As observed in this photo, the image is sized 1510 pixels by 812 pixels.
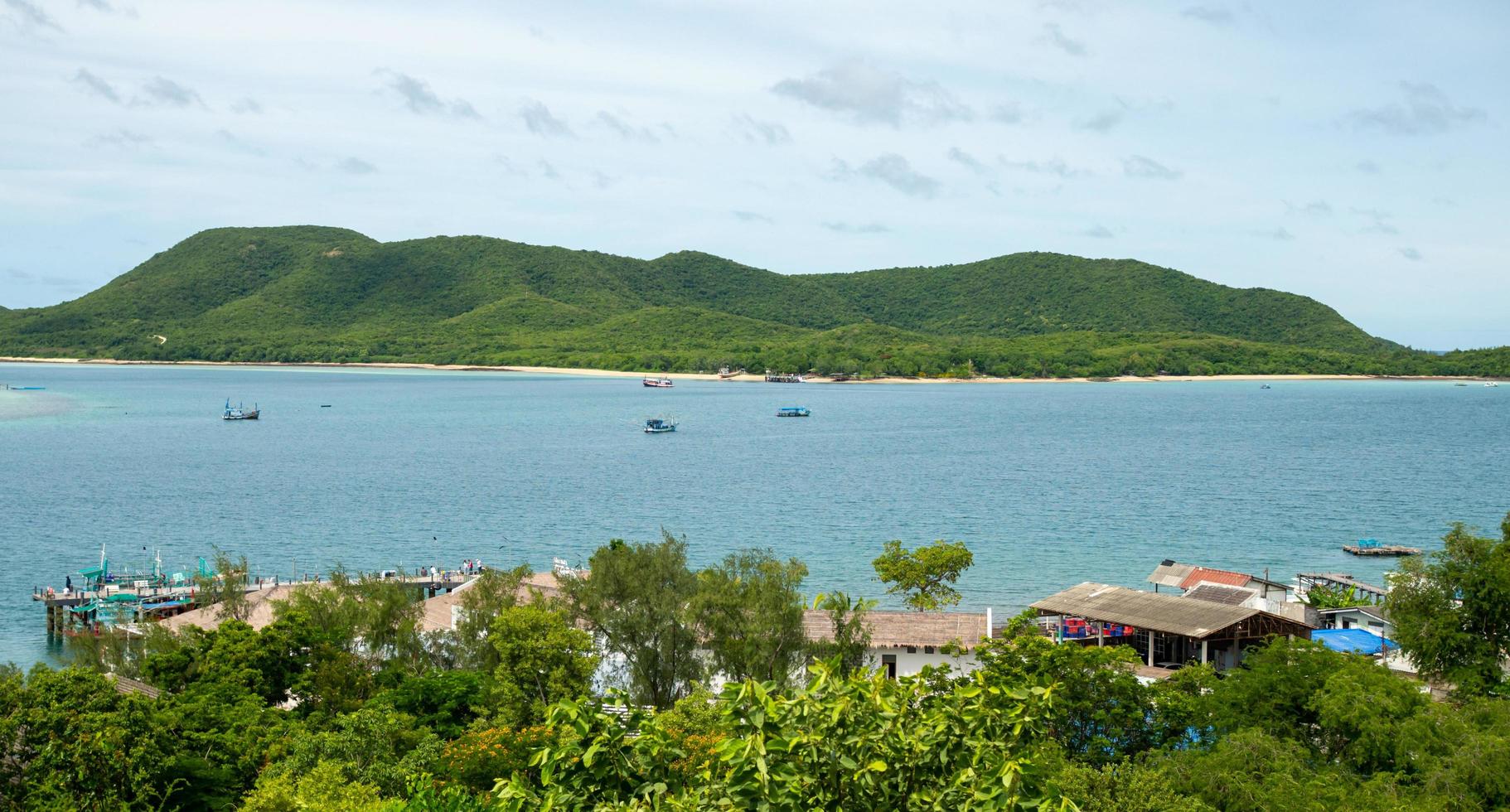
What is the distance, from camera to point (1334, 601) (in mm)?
39094

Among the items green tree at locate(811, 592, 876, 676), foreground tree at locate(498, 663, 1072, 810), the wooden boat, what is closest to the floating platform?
the wooden boat

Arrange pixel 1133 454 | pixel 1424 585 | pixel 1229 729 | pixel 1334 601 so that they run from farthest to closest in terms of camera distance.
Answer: pixel 1133 454 → pixel 1334 601 → pixel 1424 585 → pixel 1229 729

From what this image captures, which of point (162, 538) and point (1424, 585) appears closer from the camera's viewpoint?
point (1424, 585)

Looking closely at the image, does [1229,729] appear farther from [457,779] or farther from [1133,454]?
[1133,454]

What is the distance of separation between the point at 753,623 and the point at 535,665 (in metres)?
4.62

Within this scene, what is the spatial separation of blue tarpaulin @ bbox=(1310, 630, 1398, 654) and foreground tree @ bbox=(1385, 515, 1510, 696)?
10.6 feet

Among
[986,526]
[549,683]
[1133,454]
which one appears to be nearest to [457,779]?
[549,683]

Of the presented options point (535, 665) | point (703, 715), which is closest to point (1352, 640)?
point (703, 715)

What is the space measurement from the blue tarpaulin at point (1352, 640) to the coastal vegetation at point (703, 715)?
3.07m

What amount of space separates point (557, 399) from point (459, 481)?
→ 8008 cm

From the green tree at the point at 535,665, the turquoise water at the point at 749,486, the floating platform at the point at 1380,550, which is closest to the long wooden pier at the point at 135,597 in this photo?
the turquoise water at the point at 749,486

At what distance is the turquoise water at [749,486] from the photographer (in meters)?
52.7

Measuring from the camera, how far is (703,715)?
2006 cm

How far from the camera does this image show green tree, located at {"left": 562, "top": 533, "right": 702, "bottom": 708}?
26.2 meters
